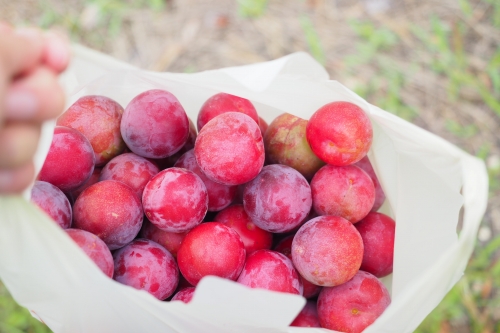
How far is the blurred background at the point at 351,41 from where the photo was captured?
69.3 inches

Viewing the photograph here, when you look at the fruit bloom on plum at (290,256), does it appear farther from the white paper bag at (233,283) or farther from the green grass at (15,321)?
the green grass at (15,321)

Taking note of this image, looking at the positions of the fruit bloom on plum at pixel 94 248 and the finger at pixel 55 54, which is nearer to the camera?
the finger at pixel 55 54

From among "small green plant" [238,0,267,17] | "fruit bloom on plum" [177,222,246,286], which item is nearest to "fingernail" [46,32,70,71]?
"fruit bloom on plum" [177,222,246,286]

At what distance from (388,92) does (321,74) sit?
77 centimetres

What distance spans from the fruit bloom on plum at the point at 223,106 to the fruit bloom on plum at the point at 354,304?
1.38 feet

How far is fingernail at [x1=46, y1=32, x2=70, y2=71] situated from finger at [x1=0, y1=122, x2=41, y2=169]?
3.4 inches

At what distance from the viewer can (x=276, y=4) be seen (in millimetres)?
1940

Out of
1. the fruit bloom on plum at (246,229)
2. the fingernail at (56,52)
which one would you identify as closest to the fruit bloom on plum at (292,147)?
the fruit bloom on plum at (246,229)

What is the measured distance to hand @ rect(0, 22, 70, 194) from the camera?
1.51 feet

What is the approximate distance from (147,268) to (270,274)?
23cm

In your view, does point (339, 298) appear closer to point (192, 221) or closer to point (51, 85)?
point (192, 221)

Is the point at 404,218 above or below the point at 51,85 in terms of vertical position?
below

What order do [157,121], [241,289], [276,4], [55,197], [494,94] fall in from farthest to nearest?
[276,4]
[494,94]
[157,121]
[55,197]
[241,289]

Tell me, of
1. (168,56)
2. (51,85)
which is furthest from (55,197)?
(168,56)
